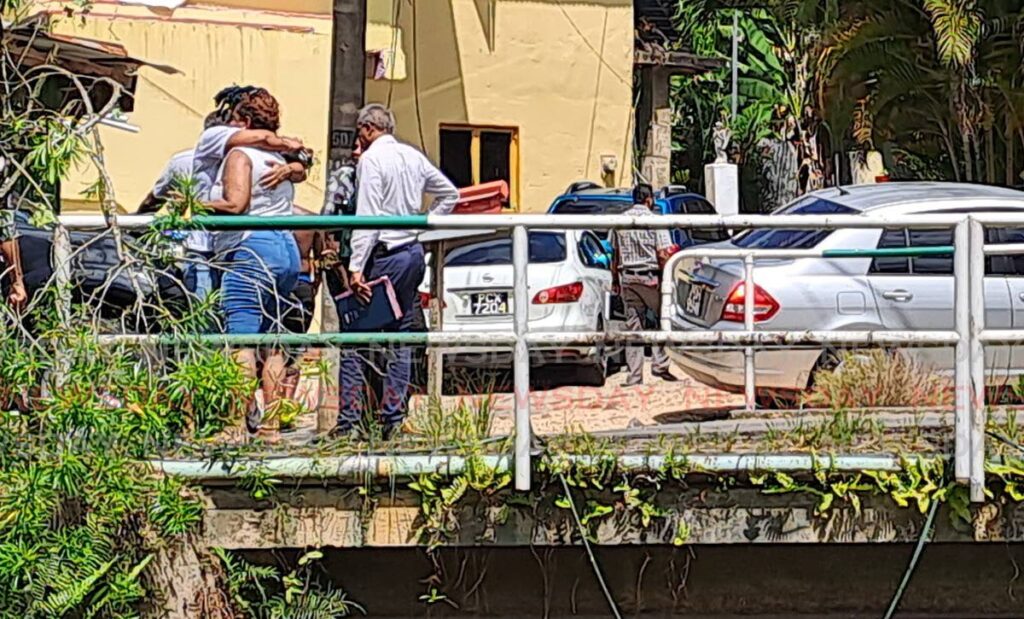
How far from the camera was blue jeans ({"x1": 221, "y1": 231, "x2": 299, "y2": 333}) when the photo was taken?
5965 mm

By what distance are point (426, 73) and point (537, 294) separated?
21.2ft

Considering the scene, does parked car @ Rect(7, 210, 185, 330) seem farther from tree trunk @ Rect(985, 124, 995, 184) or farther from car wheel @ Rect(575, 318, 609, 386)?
tree trunk @ Rect(985, 124, 995, 184)

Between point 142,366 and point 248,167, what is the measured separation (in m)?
1.45

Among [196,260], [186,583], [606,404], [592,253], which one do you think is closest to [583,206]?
[592,253]

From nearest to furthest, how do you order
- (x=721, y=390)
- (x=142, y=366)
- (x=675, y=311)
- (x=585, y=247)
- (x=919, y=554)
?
(x=142, y=366), (x=919, y=554), (x=721, y=390), (x=675, y=311), (x=585, y=247)

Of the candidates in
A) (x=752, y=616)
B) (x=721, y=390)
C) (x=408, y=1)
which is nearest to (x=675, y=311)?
(x=721, y=390)

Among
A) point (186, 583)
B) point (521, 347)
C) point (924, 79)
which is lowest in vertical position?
point (186, 583)

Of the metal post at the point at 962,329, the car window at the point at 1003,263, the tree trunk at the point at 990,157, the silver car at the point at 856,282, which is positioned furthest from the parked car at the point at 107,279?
the tree trunk at the point at 990,157

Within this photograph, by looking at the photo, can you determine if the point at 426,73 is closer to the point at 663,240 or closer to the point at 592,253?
the point at 592,253

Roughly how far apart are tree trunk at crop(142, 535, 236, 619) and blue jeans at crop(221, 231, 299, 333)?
939 millimetres

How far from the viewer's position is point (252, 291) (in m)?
6.04

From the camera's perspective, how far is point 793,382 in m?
6.43

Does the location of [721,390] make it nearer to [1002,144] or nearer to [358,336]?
[358,336]

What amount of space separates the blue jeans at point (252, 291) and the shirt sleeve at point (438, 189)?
3.64ft
